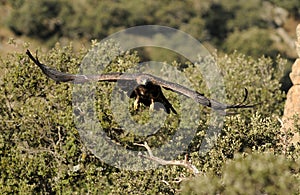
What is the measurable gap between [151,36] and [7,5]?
4146 cm

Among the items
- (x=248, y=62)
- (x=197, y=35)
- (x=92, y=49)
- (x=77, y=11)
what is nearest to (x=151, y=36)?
(x=197, y=35)

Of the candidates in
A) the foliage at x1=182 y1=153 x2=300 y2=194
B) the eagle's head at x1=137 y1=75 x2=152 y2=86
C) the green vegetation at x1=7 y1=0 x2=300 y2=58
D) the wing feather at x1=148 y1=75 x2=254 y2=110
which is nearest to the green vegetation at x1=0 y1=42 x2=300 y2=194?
the wing feather at x1=148 y1=75 x2=254 y2=110

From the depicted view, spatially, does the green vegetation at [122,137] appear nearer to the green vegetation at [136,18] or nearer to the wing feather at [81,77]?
the wing feather at [81,77]

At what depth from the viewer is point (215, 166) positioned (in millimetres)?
32625

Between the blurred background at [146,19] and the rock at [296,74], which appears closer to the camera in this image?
the rock at [296,74]

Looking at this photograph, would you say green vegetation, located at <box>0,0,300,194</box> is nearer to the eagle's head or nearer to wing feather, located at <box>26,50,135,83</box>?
the eagle's head

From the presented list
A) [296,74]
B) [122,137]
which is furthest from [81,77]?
[296,74]

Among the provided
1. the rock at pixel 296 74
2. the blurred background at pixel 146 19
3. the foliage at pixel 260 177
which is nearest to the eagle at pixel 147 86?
the foliage at pixel 260 177

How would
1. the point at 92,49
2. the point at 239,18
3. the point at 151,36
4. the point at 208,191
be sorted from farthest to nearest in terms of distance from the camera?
1. the point at 239,18
2. the point at 151,36
3. the point at 92,49
4. the point at 208,191

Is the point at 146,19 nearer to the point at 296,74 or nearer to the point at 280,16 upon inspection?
the point at 280,16

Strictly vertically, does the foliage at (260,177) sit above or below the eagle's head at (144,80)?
below

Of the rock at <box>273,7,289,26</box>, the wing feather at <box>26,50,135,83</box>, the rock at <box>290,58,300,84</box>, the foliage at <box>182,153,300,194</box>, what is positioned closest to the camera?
the foliage at <box>182,153,300,194</box>

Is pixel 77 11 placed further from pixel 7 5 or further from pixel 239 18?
pixel 239 18

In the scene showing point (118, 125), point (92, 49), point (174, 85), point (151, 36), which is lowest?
point (174, 85)
